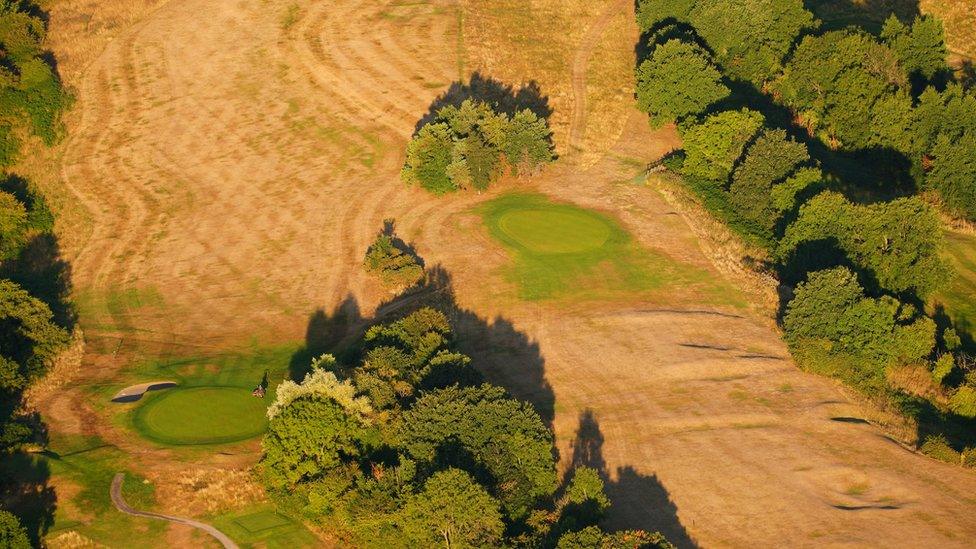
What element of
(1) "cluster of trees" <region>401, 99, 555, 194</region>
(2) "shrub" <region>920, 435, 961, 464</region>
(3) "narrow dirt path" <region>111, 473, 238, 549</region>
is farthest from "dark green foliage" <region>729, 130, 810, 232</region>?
(3) "narrow dirt path" <region>111, 473, 238, 549</region>

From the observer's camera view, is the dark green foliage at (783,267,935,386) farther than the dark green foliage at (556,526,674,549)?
Yes

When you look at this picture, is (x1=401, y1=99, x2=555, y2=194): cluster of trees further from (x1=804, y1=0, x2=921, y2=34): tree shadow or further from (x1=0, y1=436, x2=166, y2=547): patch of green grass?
(x1=804, y1=0, x2=921, y2=34): tree shadow

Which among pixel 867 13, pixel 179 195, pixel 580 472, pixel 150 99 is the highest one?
pixel 867 13

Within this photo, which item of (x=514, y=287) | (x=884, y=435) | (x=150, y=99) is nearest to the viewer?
(x=884, y=435)

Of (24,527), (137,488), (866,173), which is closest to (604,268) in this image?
(866,173)

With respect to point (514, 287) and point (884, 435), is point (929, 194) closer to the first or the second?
point (884, 435)

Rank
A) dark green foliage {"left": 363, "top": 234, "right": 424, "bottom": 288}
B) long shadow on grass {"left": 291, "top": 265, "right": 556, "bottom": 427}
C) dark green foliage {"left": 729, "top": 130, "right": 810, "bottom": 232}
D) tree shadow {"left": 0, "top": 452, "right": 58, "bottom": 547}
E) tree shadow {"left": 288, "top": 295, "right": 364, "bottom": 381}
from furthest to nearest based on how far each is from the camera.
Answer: dark green foliage {"left": 729, "top": 130, "right": 810, "bottom": 232} < dark green foliage {"left": 363, "top": 234, "right": 424, "bottom": 288} < tree shadow {"left": 288, "top": 295, "right": 364, "bottom": 381} < long shadow on grass {"left": 291, "top": 265, "right": 556, "bottom": 427} < tree shadow {"left": 0, "top": 452, "right": 58, "bottom": 547}

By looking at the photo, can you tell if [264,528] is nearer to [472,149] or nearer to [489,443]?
[489,443]

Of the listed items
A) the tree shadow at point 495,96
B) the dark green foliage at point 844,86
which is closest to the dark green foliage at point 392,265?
the tree shadow at point 495,96
